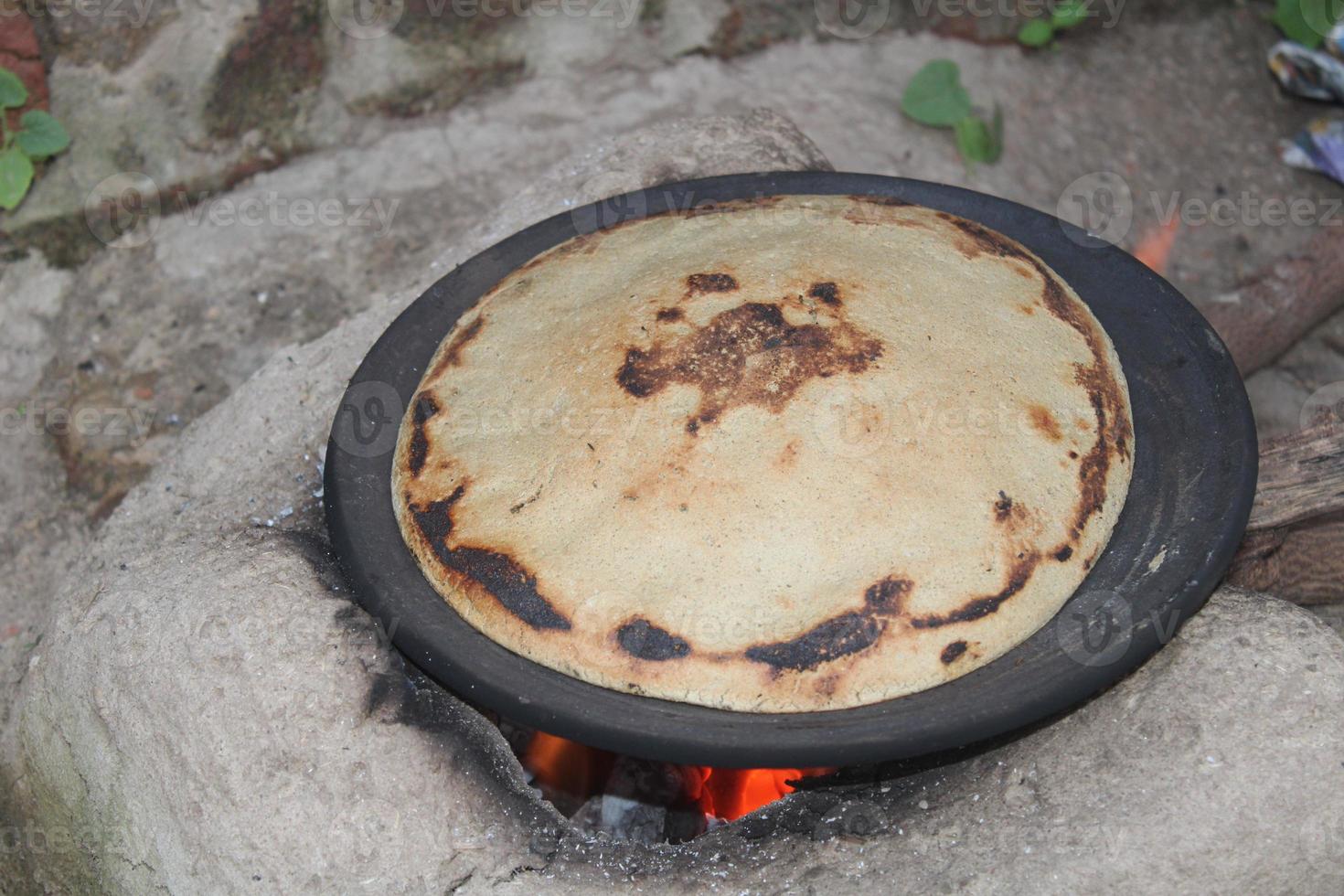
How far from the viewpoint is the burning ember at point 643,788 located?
2205 mm

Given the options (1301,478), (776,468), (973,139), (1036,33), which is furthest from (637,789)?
(1036,33)

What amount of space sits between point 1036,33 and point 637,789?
3.28m

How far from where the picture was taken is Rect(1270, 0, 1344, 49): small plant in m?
4.01

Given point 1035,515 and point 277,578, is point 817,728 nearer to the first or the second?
point 1035,515

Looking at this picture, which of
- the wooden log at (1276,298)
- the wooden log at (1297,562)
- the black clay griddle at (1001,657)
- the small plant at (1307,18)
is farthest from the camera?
the small plant at (1307,18)

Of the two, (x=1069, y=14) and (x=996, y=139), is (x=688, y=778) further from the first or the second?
(x=1069, y=14)

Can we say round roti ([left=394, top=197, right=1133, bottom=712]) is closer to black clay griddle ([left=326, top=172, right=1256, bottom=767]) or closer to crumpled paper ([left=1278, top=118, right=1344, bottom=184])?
black clay griddle ([left=326, top=172, right=1256, bottom=767])

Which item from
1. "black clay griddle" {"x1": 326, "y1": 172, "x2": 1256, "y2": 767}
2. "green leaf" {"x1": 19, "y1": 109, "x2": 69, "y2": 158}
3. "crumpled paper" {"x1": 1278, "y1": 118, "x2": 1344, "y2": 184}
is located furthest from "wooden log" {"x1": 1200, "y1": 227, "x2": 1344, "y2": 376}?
"green leaf" {"x1": 19, "y1": 109, "x2": 69, "y2": 158}

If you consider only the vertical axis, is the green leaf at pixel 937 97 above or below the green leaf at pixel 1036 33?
below

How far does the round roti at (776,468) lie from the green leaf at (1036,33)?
98.3 inches

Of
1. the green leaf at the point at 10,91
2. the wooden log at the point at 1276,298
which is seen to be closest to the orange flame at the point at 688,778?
the wooden log at the point at 1276,298

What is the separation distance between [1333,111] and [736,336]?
3481 mm

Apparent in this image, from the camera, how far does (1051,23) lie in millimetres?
4371

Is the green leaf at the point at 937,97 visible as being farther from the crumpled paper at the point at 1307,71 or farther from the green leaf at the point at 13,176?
the green leaf at the point at 13,176
